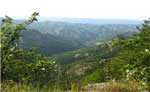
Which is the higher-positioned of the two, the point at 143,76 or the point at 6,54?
the point at 6,54

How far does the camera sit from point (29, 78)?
10.0 metres

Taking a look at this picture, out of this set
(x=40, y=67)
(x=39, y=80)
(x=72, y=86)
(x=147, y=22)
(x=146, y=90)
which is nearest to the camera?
(x=72, y=86)

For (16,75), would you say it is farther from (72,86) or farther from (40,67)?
(72,86)

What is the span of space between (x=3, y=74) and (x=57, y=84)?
83.3 inches

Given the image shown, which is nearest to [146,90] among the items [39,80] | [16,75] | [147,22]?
[39,80]

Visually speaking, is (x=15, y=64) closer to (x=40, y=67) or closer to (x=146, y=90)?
(x=40, y=67)

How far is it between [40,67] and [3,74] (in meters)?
1.10

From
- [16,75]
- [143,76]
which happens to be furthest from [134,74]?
[16,75]

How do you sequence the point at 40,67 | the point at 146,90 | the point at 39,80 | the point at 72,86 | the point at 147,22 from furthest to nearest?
the point at 147,22, the point at 40,67, the point at 39,80, the point at 146,90, the point at 72,86

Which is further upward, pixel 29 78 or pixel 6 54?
pixel 6 54

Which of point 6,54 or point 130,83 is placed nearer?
point 130,83

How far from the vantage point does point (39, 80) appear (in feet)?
31.8

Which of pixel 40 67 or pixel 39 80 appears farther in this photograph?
pixel 40 67

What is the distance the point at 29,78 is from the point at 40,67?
598mm
